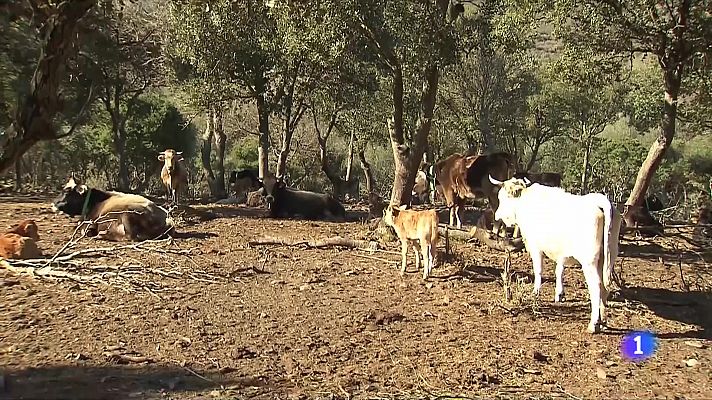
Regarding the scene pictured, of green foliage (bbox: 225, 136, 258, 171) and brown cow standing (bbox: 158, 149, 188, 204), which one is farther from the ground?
green foliage (bbox: 225, 136, 258, 171)

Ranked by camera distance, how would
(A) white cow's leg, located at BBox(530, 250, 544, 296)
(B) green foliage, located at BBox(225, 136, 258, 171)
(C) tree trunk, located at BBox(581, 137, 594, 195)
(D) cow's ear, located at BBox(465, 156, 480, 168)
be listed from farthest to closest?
(B) green foliage, located at BBox(225, 136, 258, 171) → (C) tree trunk, located at BBox(581, 137, 594, 195) → (D) cow's ear, located at BBox(465, 156, 480, 168) → (A) white cow's leg, located at BBox(530, 250, 544, 296)

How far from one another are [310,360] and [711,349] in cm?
420

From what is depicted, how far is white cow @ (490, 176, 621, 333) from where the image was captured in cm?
709

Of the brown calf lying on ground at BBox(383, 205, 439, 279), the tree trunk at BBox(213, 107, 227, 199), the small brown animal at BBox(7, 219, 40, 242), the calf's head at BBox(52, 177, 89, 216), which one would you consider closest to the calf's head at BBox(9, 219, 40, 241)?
the small brown animal at BBox(7, 219, 40, 242)

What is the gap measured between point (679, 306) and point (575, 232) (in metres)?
2.44

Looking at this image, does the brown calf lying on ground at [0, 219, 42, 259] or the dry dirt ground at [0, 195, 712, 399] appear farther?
the brown calf lying on ground at [0, 219, 42, 259]

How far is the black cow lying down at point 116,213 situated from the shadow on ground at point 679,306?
818 cm

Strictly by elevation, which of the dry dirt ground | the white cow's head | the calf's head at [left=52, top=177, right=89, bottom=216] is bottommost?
the dry dirt ground

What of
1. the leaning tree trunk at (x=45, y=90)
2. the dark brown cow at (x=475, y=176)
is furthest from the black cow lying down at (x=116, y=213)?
the dark brown cow at (x=475, y=176)

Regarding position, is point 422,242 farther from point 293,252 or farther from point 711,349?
point 711,349

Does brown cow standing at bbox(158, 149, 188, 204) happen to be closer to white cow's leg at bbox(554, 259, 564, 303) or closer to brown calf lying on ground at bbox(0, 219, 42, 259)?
brown calf lying on ground at bbox(0, 219, 42, 259)

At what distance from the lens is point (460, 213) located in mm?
16469

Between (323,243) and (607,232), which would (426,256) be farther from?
(323,243)

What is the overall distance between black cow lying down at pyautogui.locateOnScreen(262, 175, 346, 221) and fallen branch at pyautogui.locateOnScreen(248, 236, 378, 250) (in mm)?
5104
